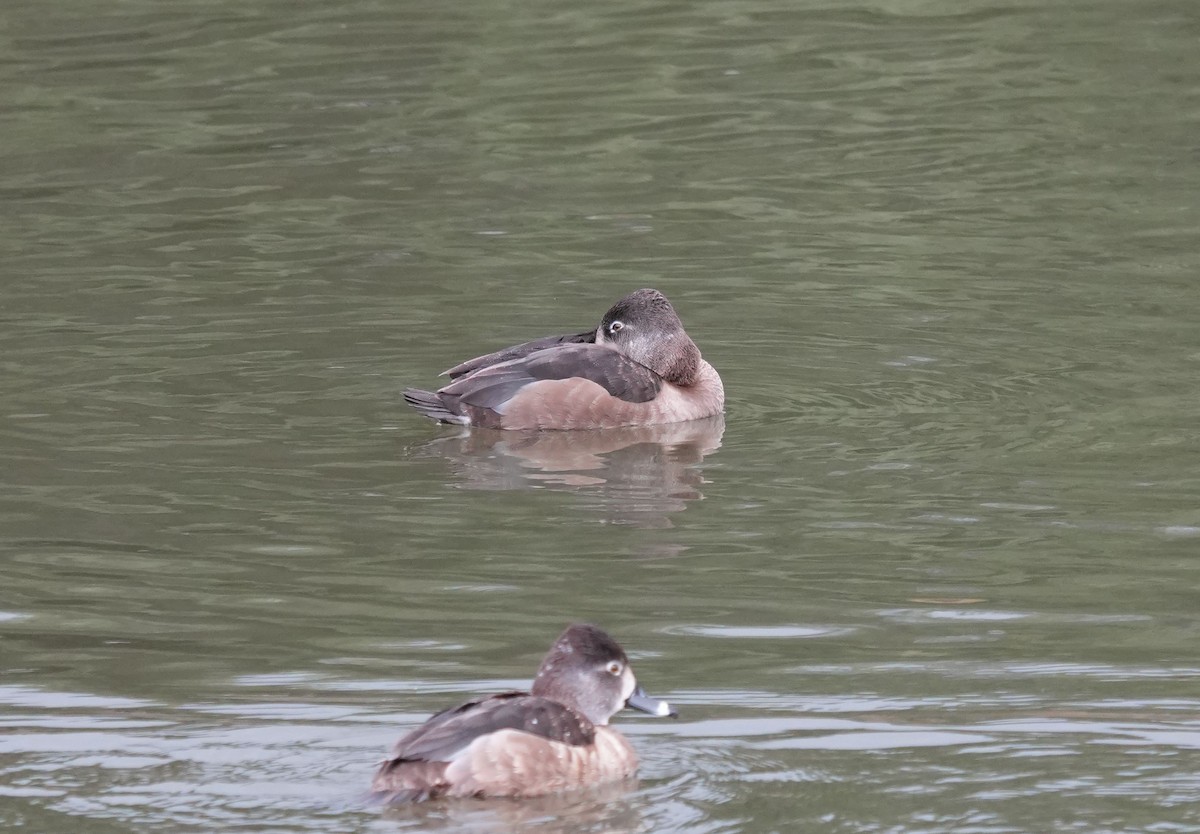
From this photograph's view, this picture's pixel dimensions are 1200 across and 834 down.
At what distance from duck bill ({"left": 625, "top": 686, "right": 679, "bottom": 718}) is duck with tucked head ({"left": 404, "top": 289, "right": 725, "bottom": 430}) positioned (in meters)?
5.66

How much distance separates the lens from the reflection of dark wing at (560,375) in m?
13.1

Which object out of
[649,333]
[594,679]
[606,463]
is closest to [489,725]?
[594,679]

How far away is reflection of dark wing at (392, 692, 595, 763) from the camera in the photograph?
6922 mm

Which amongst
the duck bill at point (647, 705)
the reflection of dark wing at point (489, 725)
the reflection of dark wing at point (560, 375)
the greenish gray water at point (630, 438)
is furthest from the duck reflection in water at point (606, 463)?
the reflection of dark wing at point (489, 725)

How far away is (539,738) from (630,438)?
6.23 metres

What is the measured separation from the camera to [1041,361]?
45.5 ft

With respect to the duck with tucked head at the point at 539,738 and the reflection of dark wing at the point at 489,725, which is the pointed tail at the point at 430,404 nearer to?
the duck with tucked head at the point at 539,738

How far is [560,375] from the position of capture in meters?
13.3

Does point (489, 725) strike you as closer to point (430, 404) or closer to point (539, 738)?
point (539, 738)

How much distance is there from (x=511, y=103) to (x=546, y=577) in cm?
1271

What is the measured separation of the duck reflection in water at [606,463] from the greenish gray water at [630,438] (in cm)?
5

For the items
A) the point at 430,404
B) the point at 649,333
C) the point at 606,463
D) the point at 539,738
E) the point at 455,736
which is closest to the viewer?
the point at 455,736

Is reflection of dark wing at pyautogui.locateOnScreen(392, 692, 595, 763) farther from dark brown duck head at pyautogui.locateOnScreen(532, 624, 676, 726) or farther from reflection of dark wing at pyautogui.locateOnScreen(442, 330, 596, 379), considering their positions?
reflection of dark wing at pyautogui.locateOnScreen(442, 330, 596, 379)

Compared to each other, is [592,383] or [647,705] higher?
[592,383]
